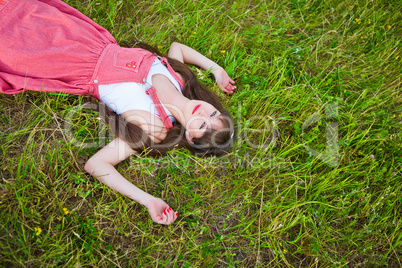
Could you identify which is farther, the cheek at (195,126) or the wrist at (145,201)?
the cheek at (195,126)

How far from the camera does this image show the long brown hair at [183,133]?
8.67 ft

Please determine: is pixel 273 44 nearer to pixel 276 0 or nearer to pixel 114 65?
pixel 276 0

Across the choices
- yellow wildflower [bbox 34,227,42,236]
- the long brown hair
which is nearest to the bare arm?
the long brown hair

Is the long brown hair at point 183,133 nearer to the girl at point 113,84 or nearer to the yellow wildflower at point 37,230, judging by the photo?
the girl at point 113,84

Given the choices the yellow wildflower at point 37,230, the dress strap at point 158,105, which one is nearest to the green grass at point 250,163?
the yellow wildflower at point 37,230

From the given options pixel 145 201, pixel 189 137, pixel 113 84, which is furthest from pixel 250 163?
pixel 113 84

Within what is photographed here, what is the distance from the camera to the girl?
2502 mm

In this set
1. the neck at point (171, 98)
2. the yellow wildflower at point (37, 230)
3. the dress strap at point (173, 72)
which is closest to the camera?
the yellow wildflower at point (37, 230)

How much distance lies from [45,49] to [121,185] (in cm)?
145

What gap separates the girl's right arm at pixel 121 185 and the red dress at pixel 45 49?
2.40ft

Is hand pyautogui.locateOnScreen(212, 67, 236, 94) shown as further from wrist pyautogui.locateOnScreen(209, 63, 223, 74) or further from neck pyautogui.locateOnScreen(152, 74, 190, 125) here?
neck pyautogui.locateOnScreen(152, 74, 190, 125)

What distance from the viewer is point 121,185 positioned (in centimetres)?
244

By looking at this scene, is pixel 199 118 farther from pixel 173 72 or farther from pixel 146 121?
pixel 173 72

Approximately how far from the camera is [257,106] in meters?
3.14
